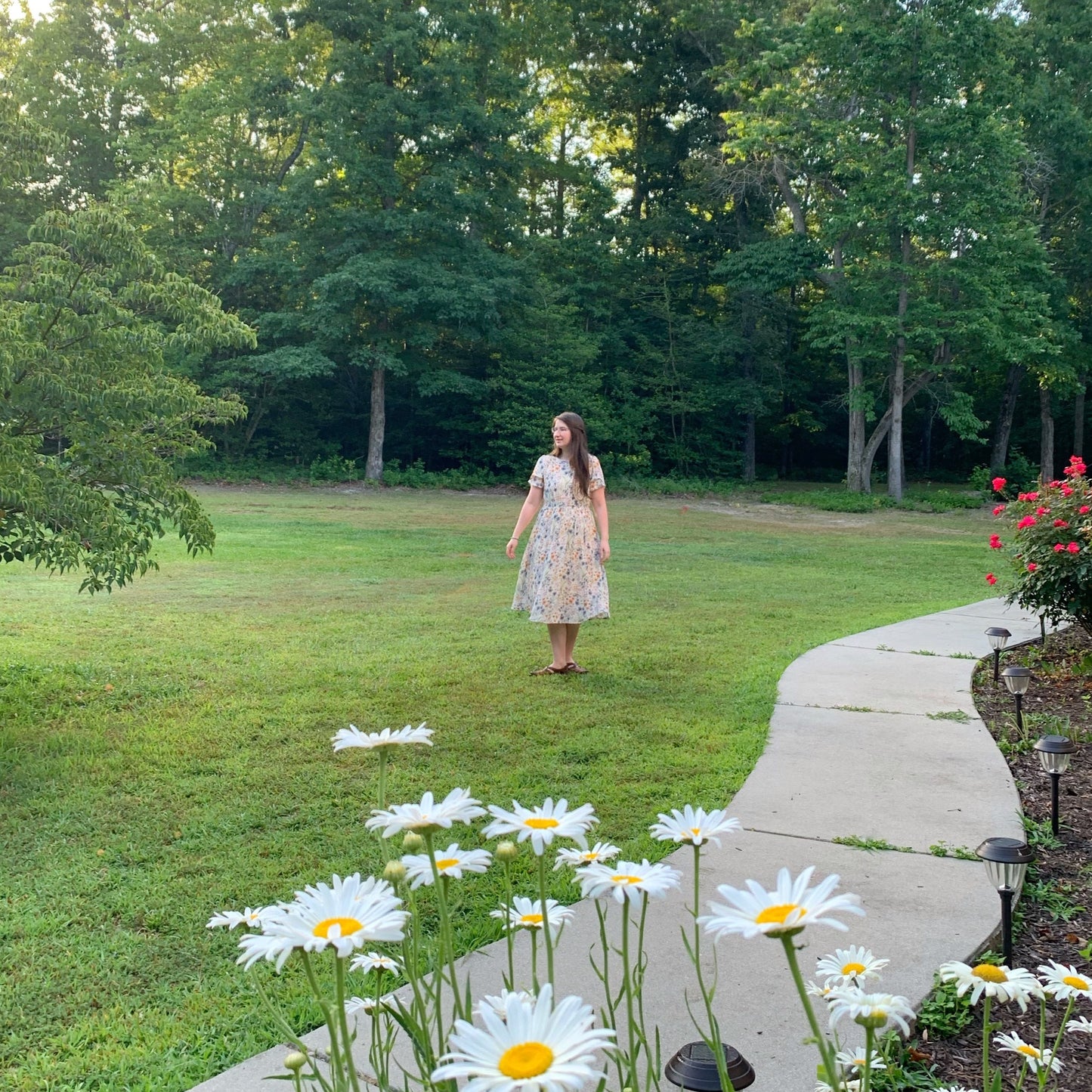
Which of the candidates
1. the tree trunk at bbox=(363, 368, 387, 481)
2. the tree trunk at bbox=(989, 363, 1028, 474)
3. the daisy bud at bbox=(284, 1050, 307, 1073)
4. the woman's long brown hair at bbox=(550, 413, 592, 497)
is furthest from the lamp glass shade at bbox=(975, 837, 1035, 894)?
the tree trunk at bbox=(989, 363, 1028, 474)

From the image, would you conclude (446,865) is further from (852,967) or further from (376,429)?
(376,429)

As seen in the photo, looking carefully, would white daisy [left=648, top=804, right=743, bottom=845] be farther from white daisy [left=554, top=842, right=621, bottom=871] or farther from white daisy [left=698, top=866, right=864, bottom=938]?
white daisy [left=698, top=866, right=864, bottom=938]

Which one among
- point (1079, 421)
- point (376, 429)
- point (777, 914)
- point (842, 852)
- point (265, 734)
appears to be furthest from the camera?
point (1079, 421)

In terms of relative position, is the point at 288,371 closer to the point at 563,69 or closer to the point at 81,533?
the point at 563,69

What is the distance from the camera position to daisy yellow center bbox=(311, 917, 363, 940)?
0.92 m

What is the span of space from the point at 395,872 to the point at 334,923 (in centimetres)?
12

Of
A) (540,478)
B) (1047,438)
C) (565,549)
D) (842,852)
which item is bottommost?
(842,852)

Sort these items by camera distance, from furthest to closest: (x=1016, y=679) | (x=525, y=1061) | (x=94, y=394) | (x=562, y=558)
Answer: (x=562, y=558) → (x=1016, y=679) → (x=94, y=394) → (x=525, y=1061)

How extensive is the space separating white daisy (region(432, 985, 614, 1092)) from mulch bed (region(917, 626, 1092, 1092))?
1.55 m

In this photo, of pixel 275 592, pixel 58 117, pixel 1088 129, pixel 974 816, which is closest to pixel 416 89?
pixel 58 117

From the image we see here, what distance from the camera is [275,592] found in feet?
28.3

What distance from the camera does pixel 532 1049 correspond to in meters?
0.77

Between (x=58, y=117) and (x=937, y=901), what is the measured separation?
89.8 feet

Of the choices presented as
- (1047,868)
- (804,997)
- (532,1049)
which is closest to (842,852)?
(1047,868)
